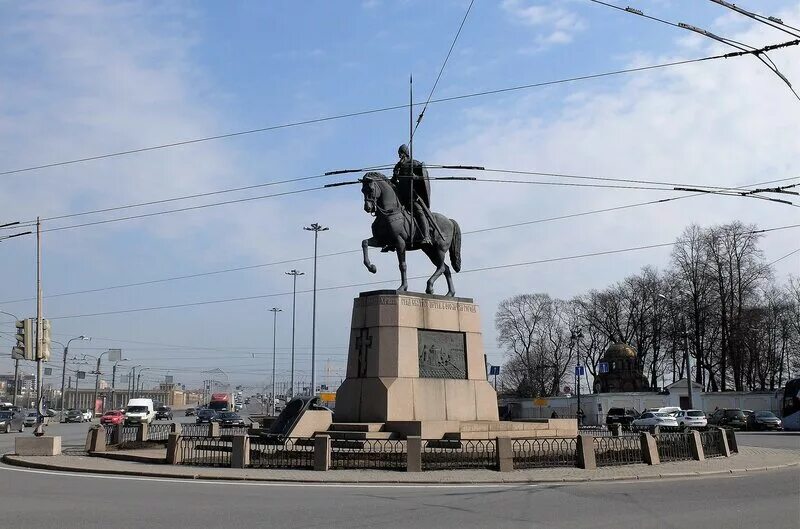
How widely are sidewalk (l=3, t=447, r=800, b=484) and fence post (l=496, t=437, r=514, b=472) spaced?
261mm

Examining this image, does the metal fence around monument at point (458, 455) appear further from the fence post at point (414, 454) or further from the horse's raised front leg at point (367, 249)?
the horse's raised front leg at point (367, 249)

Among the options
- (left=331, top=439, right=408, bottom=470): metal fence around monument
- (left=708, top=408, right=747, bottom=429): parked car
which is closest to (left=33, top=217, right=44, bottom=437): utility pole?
(left=331, top=439, right=408, bottom=470): metal fence around monument

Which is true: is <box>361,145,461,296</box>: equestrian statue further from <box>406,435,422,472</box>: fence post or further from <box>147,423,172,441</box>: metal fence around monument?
<box>147,423,172,441</box>: metal fence around monument

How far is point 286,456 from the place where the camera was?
63.8 feet

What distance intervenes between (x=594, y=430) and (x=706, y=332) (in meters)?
43.6

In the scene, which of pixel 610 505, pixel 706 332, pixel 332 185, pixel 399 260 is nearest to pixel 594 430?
pixel 399 260

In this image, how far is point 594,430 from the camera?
3216 centimetres

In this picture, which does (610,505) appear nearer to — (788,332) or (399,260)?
(399,260)

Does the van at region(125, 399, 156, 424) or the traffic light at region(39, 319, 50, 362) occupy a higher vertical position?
the traffic light at region(39, 319, 50, 362)

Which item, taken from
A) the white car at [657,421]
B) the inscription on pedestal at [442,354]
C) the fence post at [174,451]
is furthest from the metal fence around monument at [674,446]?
the white car at [657,421]

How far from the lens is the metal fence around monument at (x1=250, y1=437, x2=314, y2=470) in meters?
19.2

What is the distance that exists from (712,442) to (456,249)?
9.97 meters

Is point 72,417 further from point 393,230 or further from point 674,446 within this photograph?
point 674,446

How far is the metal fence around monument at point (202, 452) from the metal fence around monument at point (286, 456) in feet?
2.47
